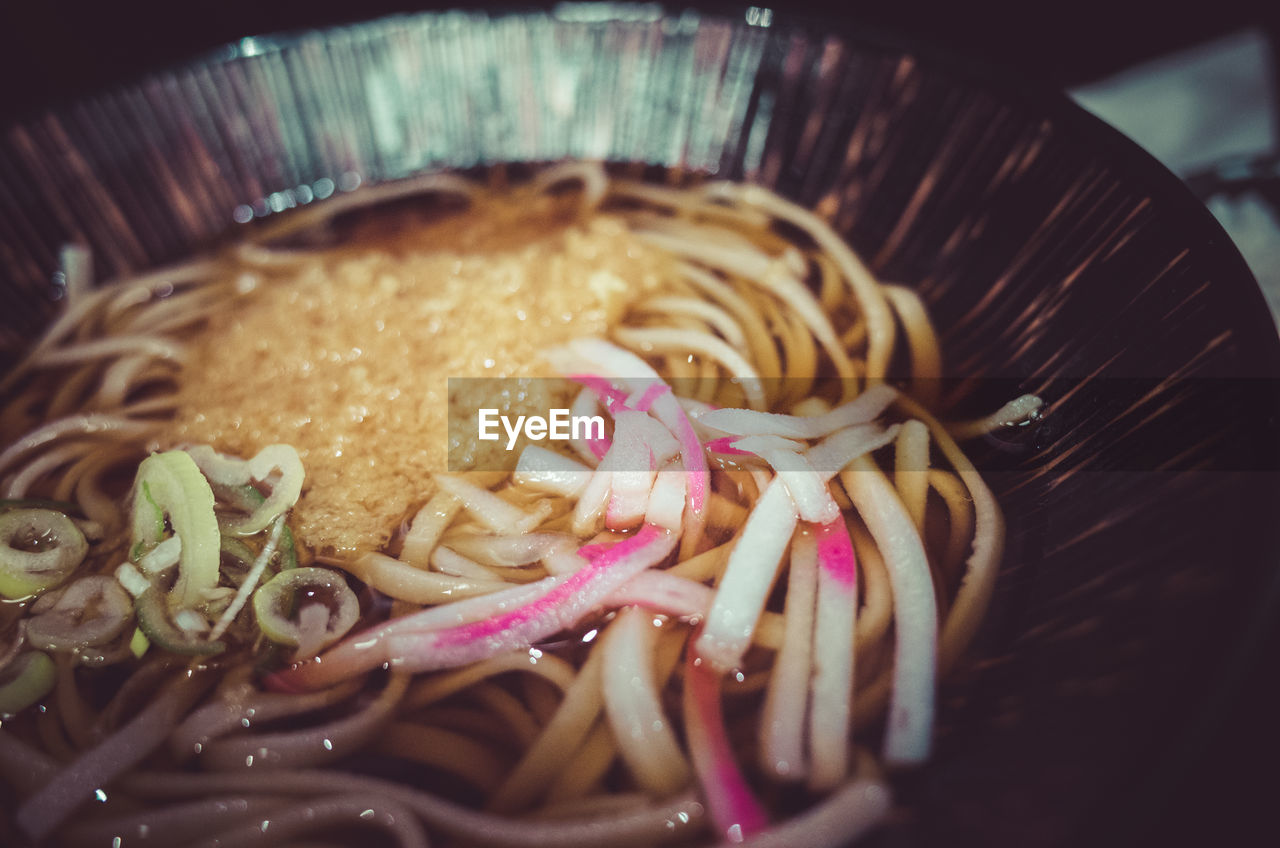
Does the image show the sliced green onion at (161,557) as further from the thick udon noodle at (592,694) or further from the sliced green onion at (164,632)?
the thick udon noodle at (592,694)

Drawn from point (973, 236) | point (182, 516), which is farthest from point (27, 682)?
point (973, 236)

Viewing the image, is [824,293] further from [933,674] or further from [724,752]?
[724,752]

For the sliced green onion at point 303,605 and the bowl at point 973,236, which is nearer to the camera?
the bowl at point 973,236

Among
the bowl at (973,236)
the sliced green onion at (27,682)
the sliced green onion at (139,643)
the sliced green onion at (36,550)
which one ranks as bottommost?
the sliced green onion at (27,682)

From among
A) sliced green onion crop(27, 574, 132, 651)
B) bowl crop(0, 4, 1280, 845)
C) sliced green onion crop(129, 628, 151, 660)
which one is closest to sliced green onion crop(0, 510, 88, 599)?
sliced green onion crop(27, 574, 132, 651)

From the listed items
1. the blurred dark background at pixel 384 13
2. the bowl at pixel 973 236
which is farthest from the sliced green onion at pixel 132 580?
the blurred dark background at pixel 384 13

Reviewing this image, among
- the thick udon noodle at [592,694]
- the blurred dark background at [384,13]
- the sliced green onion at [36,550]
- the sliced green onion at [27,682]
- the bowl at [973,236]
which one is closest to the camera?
the bowl at [973,236]
